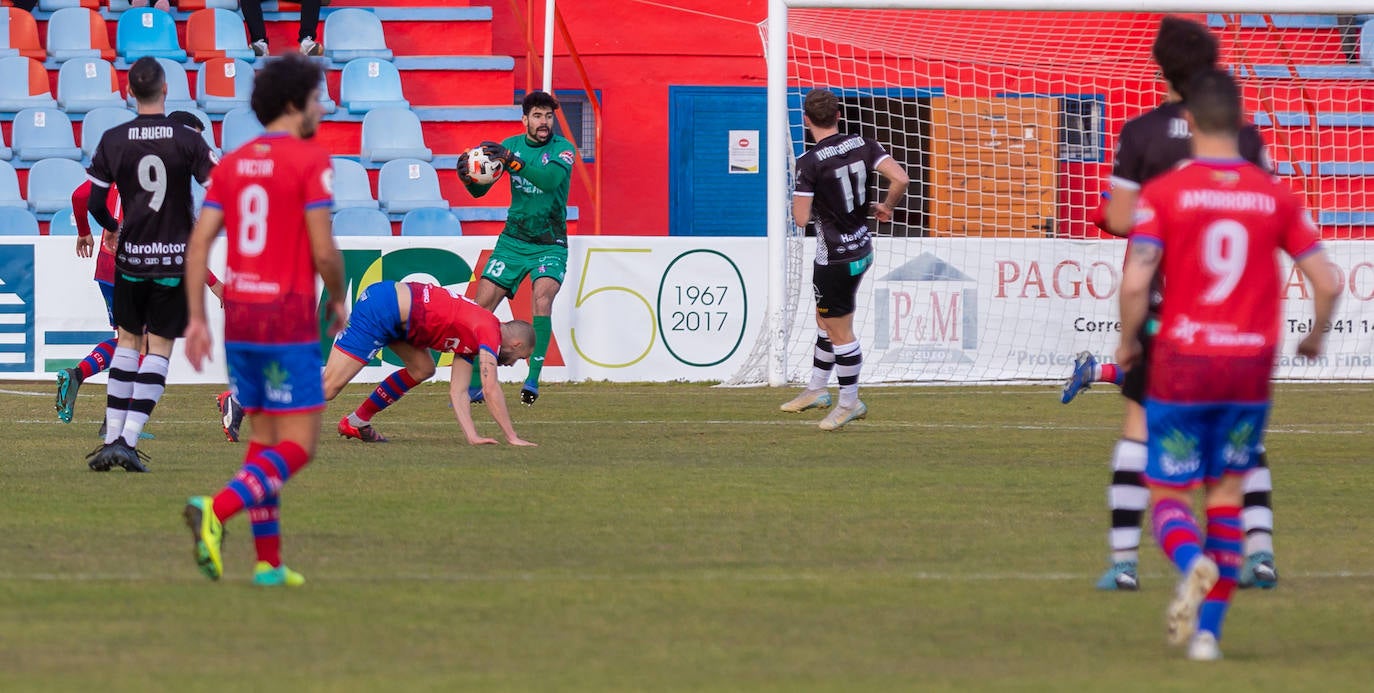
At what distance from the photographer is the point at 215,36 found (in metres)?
20.0

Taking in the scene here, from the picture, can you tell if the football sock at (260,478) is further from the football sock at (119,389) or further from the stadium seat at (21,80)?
the stadium seat at (21,80)

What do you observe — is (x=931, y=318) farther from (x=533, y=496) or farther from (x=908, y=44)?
(x=533, y=496)

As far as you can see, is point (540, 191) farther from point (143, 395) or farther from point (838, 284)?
point (143, 395)

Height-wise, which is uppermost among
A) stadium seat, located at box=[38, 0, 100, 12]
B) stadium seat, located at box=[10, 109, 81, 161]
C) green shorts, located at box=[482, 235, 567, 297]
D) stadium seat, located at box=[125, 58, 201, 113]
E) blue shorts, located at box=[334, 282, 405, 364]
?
stadium seat, located at box=[38, 0, 100, 12]

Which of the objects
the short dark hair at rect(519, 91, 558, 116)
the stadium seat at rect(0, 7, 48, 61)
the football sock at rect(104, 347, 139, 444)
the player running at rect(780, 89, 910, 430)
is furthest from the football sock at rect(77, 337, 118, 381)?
the stadium seat at rect(0, 7, 48, 61)

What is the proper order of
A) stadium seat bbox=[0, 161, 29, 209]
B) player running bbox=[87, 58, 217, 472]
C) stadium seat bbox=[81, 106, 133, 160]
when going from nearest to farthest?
1. player running bbox=[87, 58, 217, 472]
2. stadium seat bbox=[0, 161, 29, 209]
3. stadium seat bbox=[81, 106, 133, 160]

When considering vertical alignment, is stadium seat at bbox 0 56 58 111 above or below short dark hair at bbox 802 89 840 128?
above

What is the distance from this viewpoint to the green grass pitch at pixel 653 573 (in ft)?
15.4

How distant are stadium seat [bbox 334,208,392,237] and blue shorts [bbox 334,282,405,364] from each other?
7.42 meters

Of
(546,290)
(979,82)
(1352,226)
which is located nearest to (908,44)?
(979,82)

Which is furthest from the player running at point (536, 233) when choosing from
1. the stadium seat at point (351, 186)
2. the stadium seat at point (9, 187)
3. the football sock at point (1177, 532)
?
the football sock at point (1177, 532)

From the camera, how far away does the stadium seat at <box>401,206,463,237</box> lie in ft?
59.6

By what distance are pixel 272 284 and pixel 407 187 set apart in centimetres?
1294

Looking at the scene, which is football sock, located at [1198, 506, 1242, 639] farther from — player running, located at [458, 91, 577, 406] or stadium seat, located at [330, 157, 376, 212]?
stadium seat, located at [330, 157, 376, 212]
